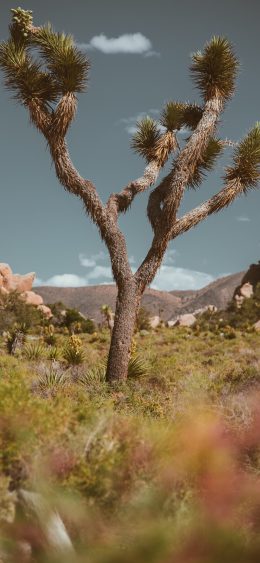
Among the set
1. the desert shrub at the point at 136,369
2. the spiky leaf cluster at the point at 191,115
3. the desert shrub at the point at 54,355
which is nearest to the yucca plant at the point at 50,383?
the desert shrub at the point at 136,369

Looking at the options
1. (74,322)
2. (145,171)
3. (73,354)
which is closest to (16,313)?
(74,322)

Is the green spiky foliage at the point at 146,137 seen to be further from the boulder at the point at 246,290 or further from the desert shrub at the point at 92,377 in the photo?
the boulder at the point at 246,290

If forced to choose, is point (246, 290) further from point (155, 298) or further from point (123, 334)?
point (155, 298)

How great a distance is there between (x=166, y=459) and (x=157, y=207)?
26.4ft

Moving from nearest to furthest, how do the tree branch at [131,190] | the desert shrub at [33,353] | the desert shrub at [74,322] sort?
1. the tree branch at [131,190]
2. the desert shrub at [33,353]
3. the desert shrub at [74,322]

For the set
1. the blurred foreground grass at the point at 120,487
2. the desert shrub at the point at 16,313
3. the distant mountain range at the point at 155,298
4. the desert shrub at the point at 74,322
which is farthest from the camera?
the distant mountain range at the point at 155,298

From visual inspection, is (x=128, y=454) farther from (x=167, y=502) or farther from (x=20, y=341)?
(x=20, y=341)

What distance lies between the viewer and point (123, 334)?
10078mm

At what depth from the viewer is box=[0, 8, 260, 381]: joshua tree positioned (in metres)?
10.2

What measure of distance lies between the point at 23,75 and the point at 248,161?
5.19 meters

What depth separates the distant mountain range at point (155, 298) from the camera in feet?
297

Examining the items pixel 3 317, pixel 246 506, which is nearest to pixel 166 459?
pixel 246 506

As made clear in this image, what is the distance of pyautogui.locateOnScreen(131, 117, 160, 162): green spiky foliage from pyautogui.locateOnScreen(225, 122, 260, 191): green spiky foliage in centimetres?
207

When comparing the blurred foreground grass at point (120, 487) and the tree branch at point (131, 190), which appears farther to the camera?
the tree branch at point (131, 190)
